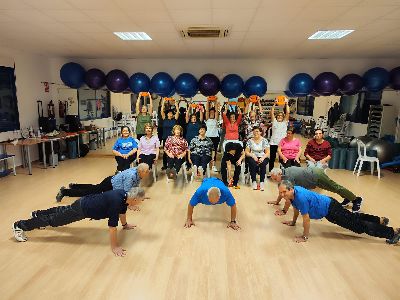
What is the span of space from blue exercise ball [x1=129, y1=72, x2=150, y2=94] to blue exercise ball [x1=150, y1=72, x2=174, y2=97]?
0.14 meters

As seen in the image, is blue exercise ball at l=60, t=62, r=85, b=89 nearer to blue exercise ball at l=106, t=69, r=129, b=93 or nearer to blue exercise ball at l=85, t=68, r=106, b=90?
blue exercise ball at l=85, t=68, r=106, b=90

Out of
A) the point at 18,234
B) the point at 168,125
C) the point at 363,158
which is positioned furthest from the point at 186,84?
the point at 18,234

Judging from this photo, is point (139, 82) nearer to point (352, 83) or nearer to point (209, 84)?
point (209, 84)

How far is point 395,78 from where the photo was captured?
19.6 ft

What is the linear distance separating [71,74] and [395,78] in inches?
289

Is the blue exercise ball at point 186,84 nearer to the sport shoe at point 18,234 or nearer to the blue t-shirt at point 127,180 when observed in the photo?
the blue t-shirt at point 127,180

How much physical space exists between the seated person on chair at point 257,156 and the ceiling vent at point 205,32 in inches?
66.1

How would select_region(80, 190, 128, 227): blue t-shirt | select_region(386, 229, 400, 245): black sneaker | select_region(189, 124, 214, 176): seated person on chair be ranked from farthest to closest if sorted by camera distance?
select_region(189, 124, 214, 176): seated person on chair, select_region(386, 229, 400, 245): black sneaker, select_region(80, 190, 128, 227): blue t-shirt

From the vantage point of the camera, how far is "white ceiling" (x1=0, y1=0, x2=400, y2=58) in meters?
3.23

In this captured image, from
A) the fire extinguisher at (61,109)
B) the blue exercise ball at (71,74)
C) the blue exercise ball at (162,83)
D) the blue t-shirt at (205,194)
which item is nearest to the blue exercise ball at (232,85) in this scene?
the blue exercise ball at (162,83)

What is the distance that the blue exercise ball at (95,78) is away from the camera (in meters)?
6.55

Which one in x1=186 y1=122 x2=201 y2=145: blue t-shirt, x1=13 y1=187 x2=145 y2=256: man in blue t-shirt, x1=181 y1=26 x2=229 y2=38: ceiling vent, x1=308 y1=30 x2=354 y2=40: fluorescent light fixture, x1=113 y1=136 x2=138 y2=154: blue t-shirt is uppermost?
x1=308 y1=30 x2=354 y2=40: fluorescent light fixture

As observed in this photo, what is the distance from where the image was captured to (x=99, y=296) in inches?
85.5

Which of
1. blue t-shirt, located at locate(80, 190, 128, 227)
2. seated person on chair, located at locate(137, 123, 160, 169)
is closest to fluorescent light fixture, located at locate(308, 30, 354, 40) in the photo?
seated person on chair, located at locate(137, 123, 160, 169)
